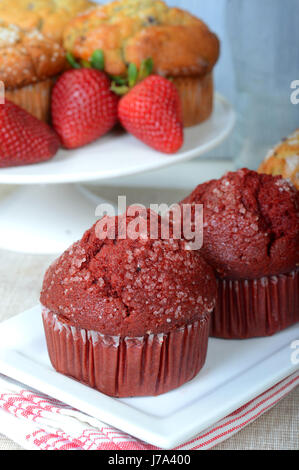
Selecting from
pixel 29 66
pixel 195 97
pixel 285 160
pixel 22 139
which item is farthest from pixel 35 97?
pixel 285 160

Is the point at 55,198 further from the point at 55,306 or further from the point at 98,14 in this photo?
the point at 55,306

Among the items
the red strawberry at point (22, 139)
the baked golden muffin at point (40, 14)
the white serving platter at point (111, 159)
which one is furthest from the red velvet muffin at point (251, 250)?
the baked golden muffin at point (40, 14)

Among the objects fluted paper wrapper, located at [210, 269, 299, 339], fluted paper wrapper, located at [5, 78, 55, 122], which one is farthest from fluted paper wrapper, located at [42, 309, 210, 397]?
fluted paper wrapper, located at [5, 78, 55, 122]

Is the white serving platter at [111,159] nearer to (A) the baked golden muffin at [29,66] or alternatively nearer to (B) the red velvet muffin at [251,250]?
(A) the baked golden muffin at [29,66]

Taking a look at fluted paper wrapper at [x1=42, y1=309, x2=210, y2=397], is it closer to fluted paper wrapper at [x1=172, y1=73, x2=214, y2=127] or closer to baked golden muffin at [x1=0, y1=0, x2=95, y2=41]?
fluted paper wrapper at [x1=172, y1=73, x2=214, y2=127]
